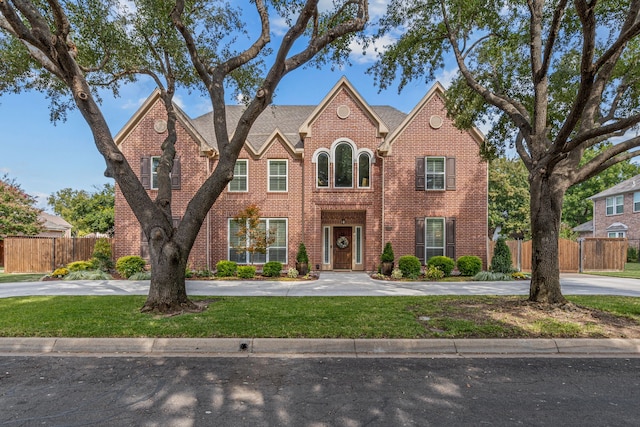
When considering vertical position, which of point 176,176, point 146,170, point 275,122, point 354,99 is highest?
point 354,99

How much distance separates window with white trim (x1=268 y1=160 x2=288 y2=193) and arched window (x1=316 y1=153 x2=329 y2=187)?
1.56 metres

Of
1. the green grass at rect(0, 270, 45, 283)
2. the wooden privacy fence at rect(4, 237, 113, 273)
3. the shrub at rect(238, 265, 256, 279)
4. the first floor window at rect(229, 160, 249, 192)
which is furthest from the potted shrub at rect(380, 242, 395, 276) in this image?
the green grass at rect(0, 270, 45, 283)

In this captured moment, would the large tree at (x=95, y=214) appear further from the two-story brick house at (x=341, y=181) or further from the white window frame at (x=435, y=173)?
the white window frame at (x=435, y=173)

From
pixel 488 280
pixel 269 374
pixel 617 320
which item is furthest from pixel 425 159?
pixel 269 374

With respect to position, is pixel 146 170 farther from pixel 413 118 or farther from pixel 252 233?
pixel 413 118

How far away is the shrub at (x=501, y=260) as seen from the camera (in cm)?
1476

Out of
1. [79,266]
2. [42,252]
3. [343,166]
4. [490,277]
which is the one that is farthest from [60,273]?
[490,277]

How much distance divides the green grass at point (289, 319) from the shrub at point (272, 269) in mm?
5685

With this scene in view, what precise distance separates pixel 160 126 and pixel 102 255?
20.8 ft

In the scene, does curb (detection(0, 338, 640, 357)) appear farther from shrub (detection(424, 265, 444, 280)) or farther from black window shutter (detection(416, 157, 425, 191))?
black window shutter (detection(416, 157, 425, 191))

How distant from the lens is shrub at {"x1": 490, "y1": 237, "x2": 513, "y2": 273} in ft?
48.4

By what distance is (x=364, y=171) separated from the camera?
53.2 ft

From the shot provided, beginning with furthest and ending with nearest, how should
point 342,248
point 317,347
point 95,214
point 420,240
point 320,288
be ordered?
1. point 95,214
2. point 342,248
3. point 420,240
4. point 320,288
5. point 317,347

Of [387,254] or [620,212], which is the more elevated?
[620,212]
